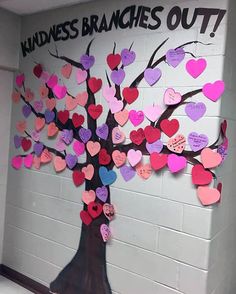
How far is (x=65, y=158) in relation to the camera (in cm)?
201

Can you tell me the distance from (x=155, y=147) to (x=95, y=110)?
0.46 metres

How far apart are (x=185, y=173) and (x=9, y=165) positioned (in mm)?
1391

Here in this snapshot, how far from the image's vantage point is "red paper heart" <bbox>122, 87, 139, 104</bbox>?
5.68 ft

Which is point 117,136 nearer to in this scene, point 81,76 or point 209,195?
point 81,76

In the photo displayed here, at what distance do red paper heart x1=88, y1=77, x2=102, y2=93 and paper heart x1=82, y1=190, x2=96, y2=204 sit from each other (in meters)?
0.62

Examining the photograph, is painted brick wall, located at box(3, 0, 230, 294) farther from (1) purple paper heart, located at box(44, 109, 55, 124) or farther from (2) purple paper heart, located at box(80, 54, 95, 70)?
(1) purple paper heart, located at box(44, 109, 55, 124)

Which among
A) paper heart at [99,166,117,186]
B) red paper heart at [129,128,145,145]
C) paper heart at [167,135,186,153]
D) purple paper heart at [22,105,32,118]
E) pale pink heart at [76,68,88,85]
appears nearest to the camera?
paper heart at [167,135,186,153]

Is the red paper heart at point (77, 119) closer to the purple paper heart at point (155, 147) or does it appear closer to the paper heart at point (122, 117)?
the paper heart at point (122, 117)

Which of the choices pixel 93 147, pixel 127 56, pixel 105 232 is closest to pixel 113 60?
pixel 127 56

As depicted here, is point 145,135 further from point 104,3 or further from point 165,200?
point 104,3

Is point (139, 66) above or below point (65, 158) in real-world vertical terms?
above

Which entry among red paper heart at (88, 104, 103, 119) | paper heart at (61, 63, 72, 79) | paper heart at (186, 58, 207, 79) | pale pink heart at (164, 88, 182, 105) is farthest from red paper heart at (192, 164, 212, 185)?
paper heart at (61, 63, 72, 79)

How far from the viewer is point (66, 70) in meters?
2.02

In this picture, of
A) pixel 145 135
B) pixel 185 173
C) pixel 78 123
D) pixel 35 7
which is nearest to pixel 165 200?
pixel 185 173
